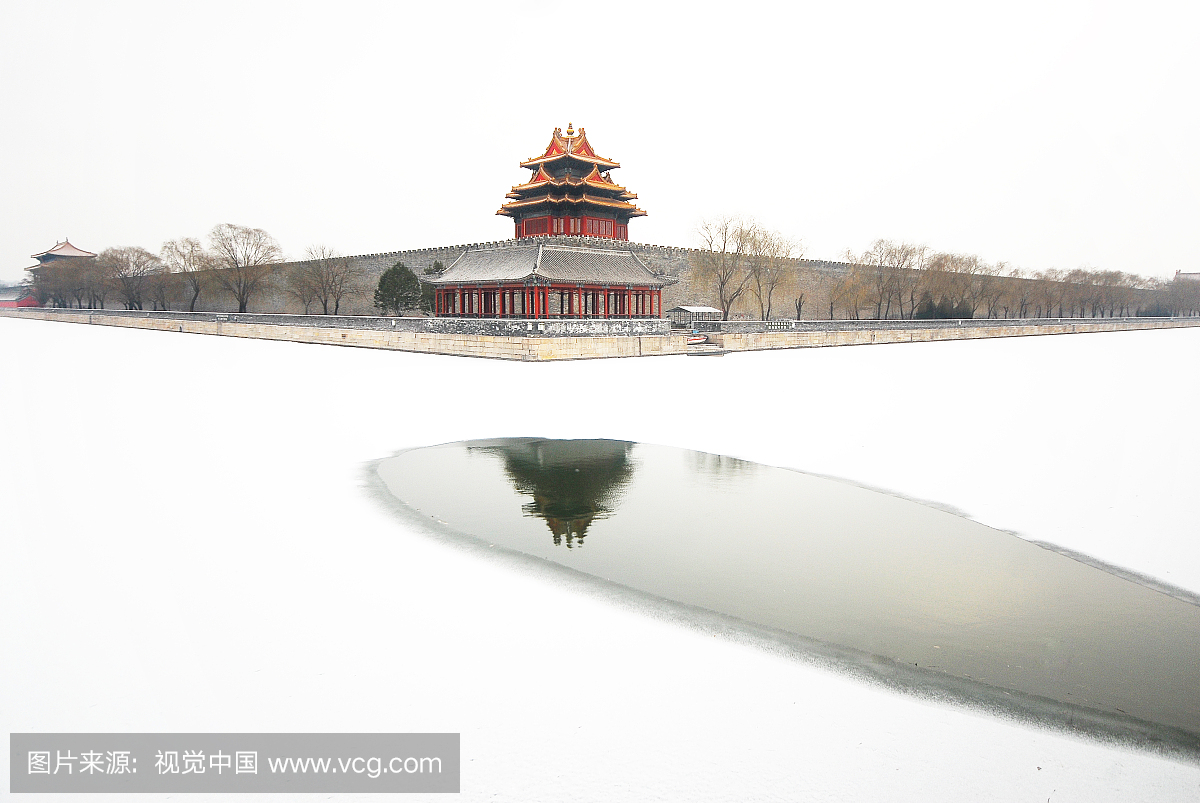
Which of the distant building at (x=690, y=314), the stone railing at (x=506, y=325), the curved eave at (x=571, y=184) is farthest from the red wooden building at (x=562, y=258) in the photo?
the stone railing at (x=506, y=325)

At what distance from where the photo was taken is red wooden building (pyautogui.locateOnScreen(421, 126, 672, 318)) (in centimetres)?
3234

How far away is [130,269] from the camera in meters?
58.9

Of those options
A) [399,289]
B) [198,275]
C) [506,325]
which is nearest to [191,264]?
[198,275]

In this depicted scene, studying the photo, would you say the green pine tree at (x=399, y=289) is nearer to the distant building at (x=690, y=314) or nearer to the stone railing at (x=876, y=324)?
the distant building at (x=690, y=314)

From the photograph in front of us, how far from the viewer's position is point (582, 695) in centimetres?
435

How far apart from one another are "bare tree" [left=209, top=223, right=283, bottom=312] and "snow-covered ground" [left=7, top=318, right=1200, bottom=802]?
3798cm

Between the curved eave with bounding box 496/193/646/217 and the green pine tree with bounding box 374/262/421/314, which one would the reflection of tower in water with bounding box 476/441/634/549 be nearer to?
the curved eave with bounding box 496/193/646/217

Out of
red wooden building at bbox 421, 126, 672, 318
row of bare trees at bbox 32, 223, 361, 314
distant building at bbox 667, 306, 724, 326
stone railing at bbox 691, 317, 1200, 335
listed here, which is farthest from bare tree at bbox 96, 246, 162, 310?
stone railing at bbox 691, 317, 1200, 335

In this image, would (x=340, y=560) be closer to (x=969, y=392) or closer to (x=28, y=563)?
(x=28, y=563)

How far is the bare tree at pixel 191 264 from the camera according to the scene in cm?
5294

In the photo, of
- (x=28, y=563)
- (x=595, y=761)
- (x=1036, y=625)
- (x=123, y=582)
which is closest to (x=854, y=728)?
(x=595, y=761)

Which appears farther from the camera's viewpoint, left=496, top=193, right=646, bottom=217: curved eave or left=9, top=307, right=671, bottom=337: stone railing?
left=496, top=193, right=646, bottom=217: curved eave

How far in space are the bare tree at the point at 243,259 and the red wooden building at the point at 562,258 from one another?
18727 mm

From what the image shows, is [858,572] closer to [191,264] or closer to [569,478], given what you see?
[569,478]
